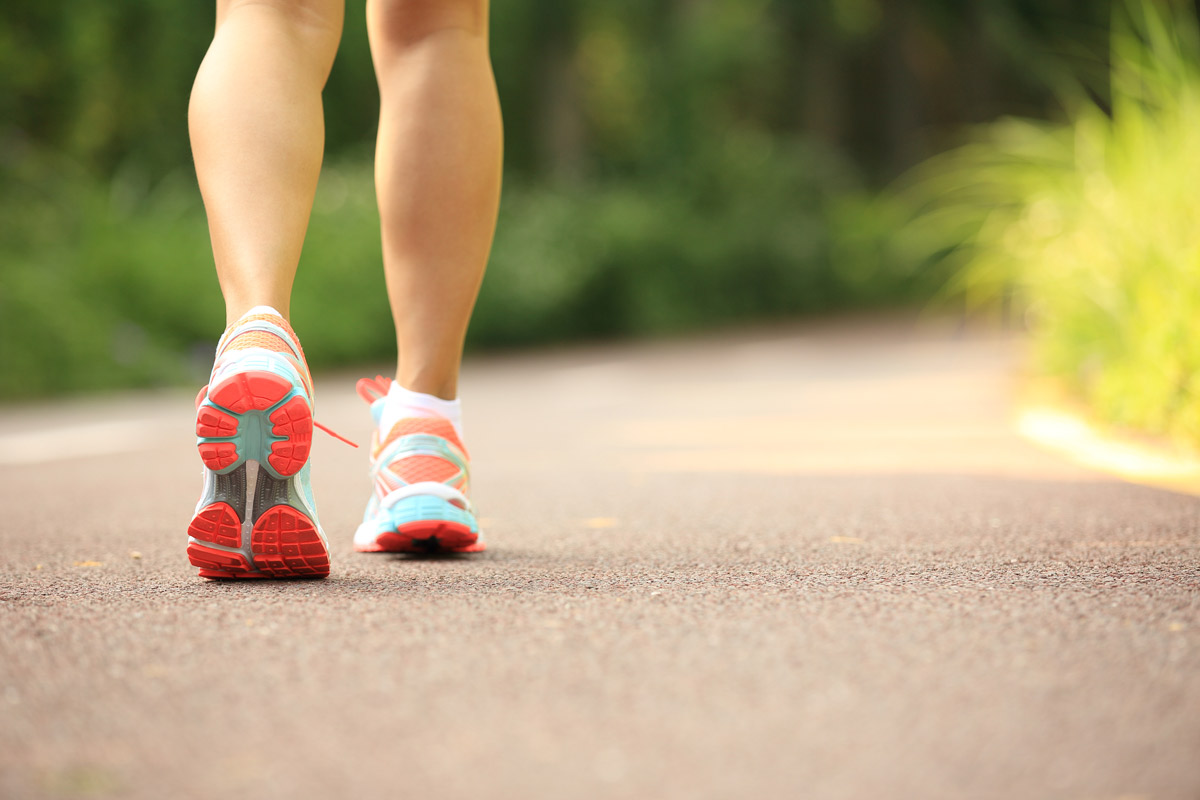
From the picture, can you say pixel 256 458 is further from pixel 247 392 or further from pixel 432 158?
pixel 432 158

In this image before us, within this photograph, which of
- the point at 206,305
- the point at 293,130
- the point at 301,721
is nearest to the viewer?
the point at 301,721

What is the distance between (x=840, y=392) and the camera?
7434mm

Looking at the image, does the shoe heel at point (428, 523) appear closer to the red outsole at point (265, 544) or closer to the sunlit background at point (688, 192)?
the red outsole at point (265, 544)

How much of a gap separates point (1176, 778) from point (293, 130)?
4.95ft

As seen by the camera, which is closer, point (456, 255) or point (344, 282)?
point (456, 255)

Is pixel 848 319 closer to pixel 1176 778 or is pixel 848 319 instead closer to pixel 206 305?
pixel 206 305

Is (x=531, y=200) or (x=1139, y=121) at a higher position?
(x=531, y=200)

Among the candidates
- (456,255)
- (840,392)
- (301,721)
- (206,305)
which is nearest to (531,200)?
(206,305)

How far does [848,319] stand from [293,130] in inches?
627

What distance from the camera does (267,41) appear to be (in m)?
2.11

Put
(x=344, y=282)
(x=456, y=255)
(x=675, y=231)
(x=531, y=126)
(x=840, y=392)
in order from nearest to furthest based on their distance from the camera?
(x=456, y=255)
(x=840, y=392)
(x=344, y=282)
(x=675, y=231)
(x=531, y=126)

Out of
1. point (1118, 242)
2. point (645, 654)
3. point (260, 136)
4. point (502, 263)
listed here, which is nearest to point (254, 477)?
point (260, 136)

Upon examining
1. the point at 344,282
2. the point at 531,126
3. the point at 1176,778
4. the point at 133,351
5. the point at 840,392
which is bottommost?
the point at 1176,778

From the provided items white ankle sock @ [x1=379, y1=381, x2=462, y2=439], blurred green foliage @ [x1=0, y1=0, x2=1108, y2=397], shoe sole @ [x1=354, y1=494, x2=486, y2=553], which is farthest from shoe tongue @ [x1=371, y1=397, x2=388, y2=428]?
blurred green foliage @ [x1=0, y1=0, x2=1108, y2=397]
